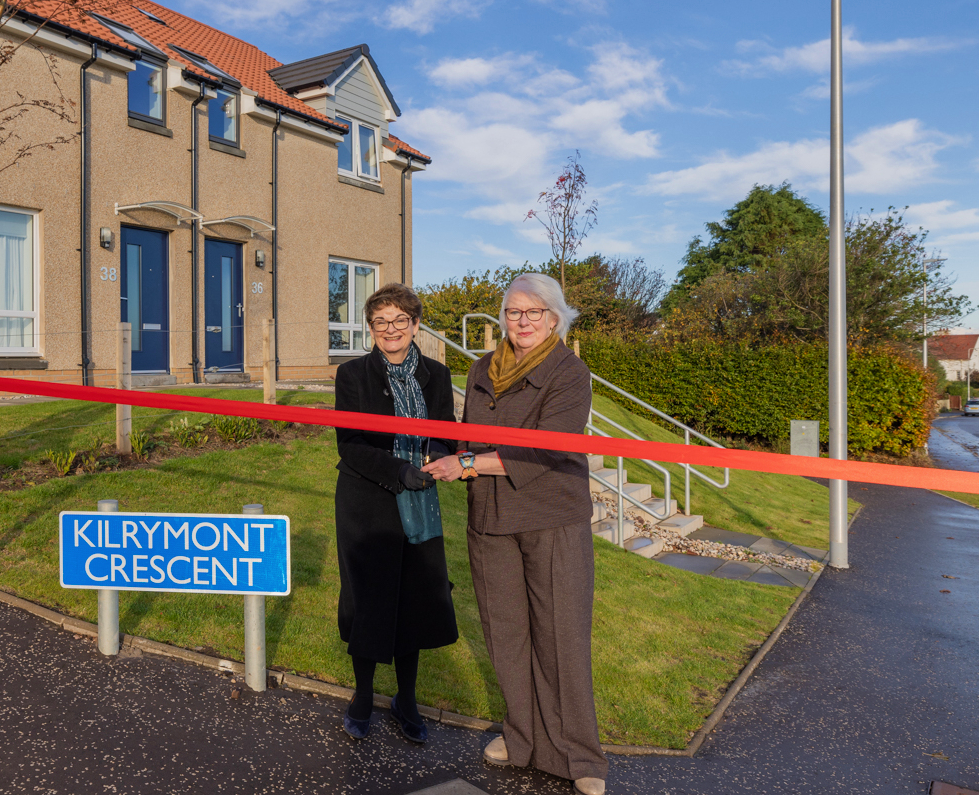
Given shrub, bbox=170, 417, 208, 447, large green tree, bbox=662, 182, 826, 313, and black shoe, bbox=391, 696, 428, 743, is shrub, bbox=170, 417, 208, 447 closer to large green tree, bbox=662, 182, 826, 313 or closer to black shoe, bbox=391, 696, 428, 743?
black shoe, bbox=391, 696, 428, 743

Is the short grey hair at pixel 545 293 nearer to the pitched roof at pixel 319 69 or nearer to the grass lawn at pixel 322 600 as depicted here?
the grass lawn at pixel 322 600

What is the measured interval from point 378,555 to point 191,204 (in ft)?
38.1

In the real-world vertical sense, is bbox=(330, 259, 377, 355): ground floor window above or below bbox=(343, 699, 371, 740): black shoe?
above

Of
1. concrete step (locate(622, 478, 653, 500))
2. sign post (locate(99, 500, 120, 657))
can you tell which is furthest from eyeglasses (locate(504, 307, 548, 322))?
concrete step (locate(622, 478, 653, 500))

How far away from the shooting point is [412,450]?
2975 millimetres

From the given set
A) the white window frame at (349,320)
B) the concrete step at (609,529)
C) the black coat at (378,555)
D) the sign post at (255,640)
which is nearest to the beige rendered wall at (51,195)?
the white window frame at (349,320)

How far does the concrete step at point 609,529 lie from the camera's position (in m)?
7.50

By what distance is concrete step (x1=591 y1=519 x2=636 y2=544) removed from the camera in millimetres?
7497

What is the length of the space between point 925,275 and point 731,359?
359 inches

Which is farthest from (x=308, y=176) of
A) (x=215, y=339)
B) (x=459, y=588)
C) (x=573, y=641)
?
(x=573, y=641)

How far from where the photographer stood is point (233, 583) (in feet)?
10.5

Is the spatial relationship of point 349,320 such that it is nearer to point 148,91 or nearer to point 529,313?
point 148,91

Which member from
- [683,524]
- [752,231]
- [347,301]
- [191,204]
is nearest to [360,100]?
[347,301]

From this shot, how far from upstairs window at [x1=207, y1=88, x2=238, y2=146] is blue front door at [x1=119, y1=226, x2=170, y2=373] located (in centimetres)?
223
